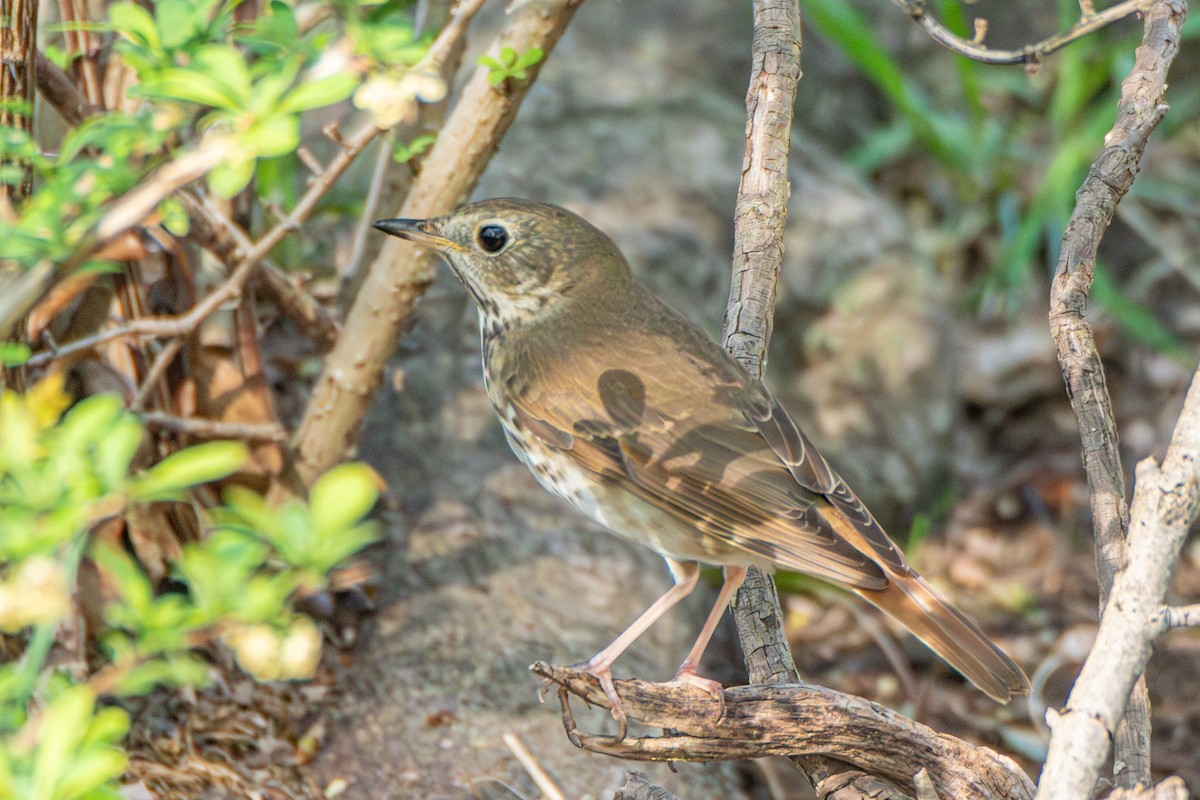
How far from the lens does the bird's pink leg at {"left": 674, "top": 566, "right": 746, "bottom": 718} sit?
2336mm

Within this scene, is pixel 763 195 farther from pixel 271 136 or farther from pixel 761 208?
pixel 271 136

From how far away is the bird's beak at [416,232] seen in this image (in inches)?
112

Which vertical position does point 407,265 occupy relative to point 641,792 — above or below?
above

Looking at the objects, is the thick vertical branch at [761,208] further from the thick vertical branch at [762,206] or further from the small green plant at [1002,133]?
the small green plant at [1002,133]

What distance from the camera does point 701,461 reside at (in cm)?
269

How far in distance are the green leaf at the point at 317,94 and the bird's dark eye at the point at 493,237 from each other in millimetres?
1407

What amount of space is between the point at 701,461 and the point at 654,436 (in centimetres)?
12

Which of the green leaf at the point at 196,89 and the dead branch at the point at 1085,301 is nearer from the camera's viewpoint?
the green leaf at the point at 196,89

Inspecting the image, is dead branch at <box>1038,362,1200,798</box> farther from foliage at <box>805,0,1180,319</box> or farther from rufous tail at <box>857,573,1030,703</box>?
foliage at <box>805,0,1180,319</box>

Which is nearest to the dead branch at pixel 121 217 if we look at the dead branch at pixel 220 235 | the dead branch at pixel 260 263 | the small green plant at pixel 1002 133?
the dead branch at pixel 220 235

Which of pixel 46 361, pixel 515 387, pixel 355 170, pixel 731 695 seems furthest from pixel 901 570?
pixel 355 170

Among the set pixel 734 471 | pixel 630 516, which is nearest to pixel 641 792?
pixel 630 516

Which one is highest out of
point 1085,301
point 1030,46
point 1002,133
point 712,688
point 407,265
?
point 1002,133

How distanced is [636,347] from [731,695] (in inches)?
34.4
